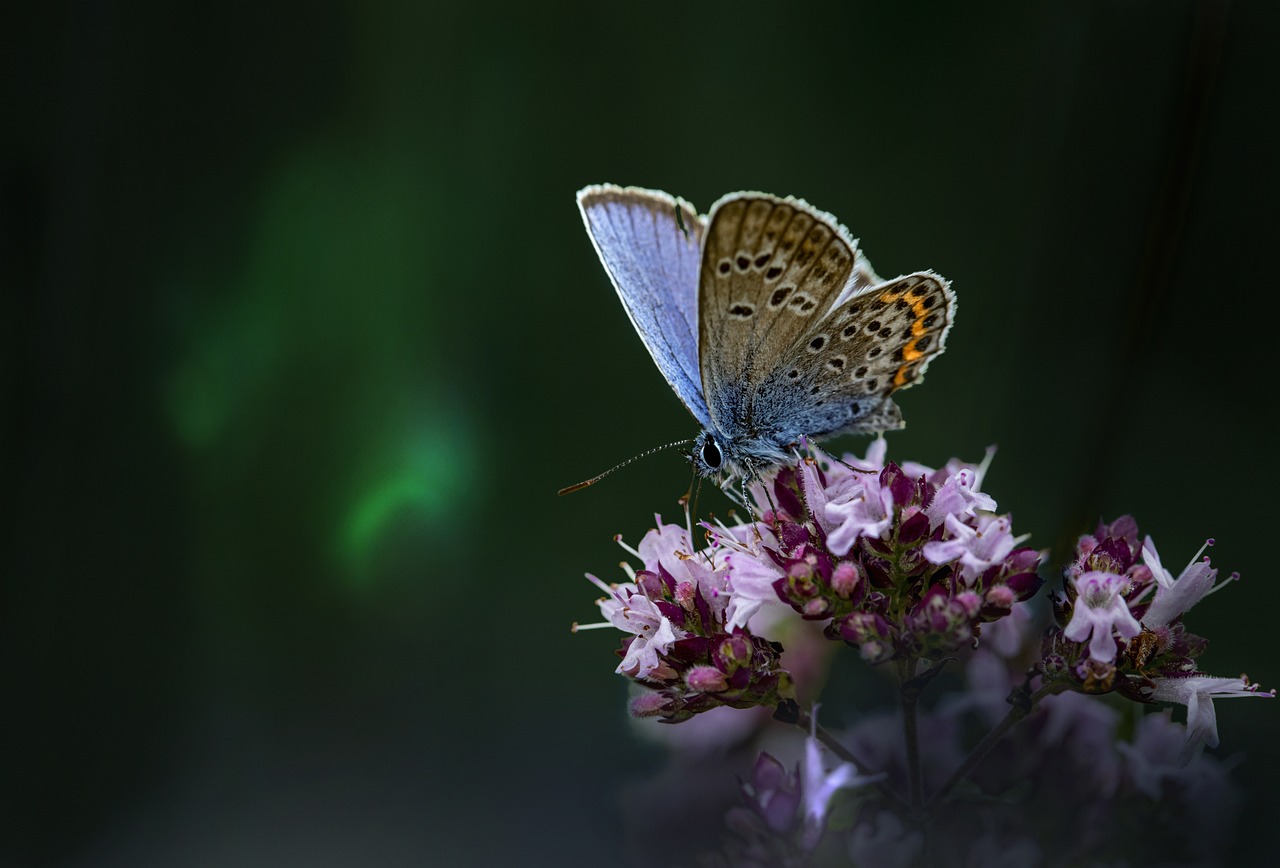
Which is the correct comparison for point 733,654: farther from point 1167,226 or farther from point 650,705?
point 1167,226

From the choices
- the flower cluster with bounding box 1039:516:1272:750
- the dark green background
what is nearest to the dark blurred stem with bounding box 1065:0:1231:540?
the dark green background

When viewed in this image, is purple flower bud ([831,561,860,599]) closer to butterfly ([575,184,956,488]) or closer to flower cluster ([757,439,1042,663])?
flower cluster ([757,439,1042,663])

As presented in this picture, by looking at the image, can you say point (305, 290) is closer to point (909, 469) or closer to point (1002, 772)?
point (909, 469)

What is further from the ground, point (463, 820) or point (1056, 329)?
point (1056, 329)

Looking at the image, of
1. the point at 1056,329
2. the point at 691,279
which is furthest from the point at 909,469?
the point at 1056,329

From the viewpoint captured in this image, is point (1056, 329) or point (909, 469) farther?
point (1056, 329)

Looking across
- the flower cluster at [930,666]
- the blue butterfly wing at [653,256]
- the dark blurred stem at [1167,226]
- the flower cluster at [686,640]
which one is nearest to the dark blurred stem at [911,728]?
the flower cluster at [930,666]

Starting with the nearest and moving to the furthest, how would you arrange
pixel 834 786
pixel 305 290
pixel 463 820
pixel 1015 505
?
pixel 834 786
pixel 463 820
pixel 1015 505
pixel 305 290
